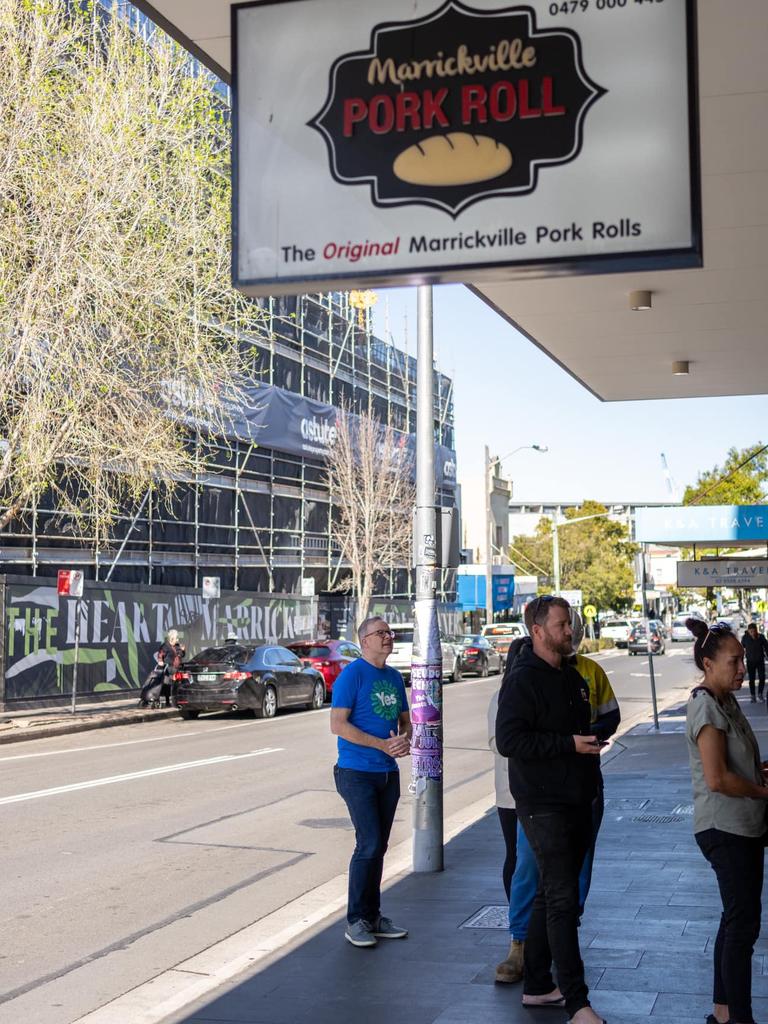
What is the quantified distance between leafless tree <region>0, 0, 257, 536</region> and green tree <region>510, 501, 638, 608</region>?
2350 inches

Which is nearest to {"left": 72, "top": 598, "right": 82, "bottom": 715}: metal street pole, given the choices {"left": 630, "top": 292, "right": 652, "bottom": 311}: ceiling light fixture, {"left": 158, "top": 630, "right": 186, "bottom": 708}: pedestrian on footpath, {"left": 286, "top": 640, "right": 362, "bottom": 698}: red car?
{"left": 158, "top": 630, "right": 186, "bottom": 708}: pedestrian on footpath

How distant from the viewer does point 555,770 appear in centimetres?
554

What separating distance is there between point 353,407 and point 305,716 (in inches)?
883

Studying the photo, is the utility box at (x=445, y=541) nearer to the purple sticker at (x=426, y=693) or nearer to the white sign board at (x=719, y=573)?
the purple sticker at (x=426, y=693)

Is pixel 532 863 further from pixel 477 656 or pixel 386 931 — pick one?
pixel 477 656

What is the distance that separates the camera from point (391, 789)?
24.5ft

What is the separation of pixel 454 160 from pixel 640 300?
18.1 ft

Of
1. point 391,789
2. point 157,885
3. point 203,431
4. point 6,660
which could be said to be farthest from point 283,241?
point 203,431

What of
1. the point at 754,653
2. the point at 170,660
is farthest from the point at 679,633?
the point at 170,660

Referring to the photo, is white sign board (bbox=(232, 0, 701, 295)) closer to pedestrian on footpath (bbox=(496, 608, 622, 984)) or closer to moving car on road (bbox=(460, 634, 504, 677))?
pedestrian on footpath (bbox=(496, 608, 622, 984))

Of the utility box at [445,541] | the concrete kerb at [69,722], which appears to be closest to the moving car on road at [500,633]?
the concrete kerb at [69,722]

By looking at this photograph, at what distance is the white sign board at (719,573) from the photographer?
76.5 ft

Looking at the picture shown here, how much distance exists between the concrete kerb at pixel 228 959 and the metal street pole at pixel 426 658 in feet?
1.27

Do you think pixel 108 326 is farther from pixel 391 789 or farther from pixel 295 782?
pixel 391 789
